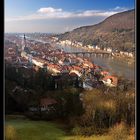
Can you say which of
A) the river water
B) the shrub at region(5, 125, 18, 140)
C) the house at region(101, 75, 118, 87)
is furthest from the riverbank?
the shrub at region(5, 125, 18, 140)

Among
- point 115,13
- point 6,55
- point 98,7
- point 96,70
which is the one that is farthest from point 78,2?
point 6,55

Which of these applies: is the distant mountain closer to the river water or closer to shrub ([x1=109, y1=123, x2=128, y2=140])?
the river water

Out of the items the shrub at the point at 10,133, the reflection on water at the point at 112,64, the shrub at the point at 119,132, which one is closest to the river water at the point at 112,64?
the reflection on water at the point at 112,64

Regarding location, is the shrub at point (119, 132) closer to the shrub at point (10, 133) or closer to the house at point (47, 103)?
the house at point (47, 103)

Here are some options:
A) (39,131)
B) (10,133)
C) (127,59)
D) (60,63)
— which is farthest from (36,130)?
(127,59)

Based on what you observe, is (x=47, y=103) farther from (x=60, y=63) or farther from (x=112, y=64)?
(x=112, y=64)

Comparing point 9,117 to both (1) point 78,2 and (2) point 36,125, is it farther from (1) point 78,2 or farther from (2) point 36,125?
(1) point 78,2
